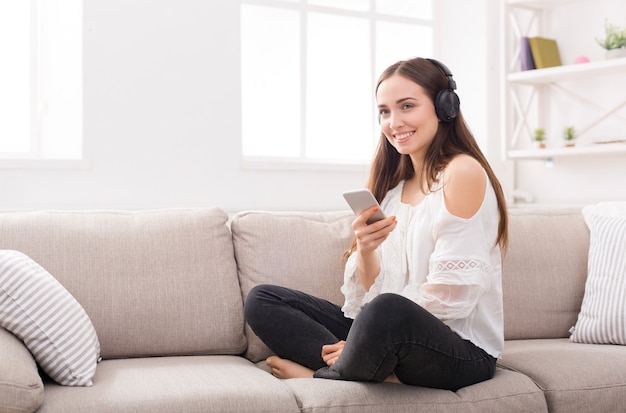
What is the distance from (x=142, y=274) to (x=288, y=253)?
0.44 metres

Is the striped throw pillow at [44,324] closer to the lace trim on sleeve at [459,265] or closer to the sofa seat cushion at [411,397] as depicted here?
the sofa seat cushion at [411,397]

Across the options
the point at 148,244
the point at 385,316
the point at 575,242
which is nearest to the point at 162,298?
the point at 148,244

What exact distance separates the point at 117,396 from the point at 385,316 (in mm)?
600

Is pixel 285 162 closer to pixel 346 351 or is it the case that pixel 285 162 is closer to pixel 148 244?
pixel 148 244

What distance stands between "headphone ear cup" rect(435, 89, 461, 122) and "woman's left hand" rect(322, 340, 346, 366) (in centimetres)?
64

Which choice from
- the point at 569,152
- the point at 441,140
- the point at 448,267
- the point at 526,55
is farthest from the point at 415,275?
the point at 526,55

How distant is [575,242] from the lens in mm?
2545

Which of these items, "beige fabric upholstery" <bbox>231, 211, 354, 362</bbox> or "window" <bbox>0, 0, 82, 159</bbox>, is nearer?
"beige fabric upholstery" <bbox>231, 211, 354, 362</bbox>

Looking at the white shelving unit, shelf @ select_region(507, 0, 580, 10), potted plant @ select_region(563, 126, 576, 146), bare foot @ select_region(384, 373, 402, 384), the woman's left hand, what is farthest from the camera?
shelf @ select_region(507, 0, 580, 10)

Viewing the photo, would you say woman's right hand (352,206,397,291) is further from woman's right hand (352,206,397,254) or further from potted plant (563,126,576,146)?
potted plant (563,126,576,146)

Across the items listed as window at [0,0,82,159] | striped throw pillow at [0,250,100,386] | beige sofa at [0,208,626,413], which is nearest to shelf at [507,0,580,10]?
beige sofa at [0,208,626,413]

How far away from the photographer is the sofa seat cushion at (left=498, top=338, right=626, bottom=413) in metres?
1.89

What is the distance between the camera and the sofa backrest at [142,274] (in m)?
2.09

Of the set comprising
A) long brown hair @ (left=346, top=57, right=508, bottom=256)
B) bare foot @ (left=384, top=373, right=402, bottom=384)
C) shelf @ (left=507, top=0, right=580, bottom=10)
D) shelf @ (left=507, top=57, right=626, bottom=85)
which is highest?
shelf @ (left=507, top=0, right=580, bottom=10)
